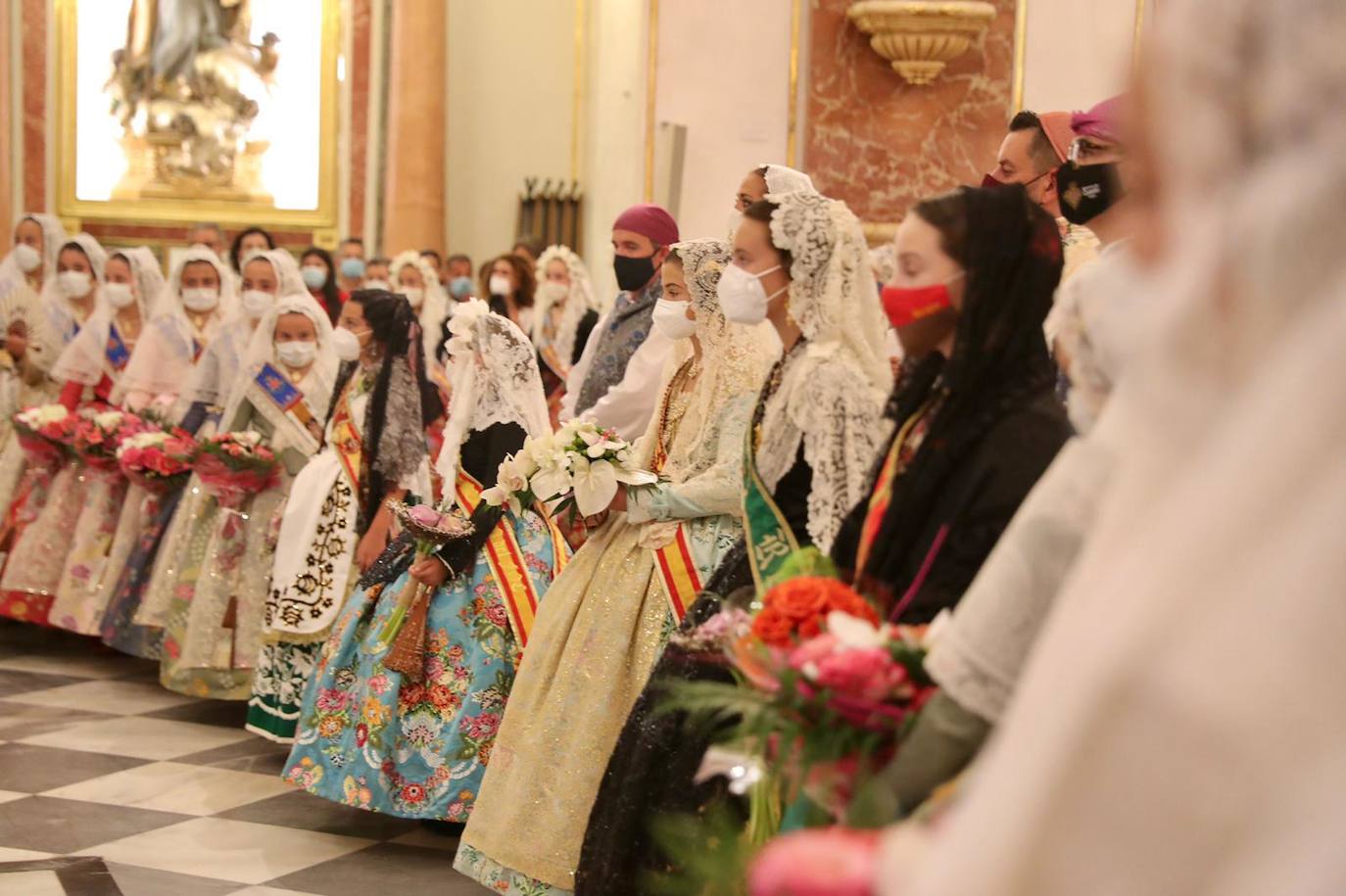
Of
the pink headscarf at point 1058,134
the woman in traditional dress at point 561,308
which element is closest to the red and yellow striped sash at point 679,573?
the pink headscarf at point 1058,134

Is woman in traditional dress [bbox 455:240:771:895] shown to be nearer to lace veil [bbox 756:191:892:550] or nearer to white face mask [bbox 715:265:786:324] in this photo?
white face mask [bbox 715:265:786:324]

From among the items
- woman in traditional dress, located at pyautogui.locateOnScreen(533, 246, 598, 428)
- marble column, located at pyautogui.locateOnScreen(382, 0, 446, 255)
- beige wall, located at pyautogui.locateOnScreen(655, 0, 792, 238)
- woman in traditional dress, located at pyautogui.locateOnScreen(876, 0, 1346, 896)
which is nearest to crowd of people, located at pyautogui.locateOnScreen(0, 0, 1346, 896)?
woman in traditional dress, located at pyautogui.locateOnScreen(876, 0, 1346, 896)

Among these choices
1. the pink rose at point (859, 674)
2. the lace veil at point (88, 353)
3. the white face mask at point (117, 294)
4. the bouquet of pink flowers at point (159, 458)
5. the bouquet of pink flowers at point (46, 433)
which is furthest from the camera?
the white face mask at point (117, 294)

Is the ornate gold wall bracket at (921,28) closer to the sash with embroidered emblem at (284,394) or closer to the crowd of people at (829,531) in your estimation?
the crowd of people at (829,531)

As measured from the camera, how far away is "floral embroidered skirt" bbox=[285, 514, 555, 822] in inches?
178

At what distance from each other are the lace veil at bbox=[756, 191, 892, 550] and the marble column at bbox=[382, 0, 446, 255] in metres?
10.0

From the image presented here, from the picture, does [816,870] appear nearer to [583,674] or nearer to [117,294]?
[583,674]

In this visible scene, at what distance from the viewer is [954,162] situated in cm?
871

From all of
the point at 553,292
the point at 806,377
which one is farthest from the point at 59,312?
the point at 806,377

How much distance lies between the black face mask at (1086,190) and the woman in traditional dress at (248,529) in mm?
3360

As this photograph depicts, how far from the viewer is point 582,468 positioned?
390 cm

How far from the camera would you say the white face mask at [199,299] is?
7.69 m

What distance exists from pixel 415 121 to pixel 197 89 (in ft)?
6.85

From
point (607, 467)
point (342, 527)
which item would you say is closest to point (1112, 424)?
point (607, 467)
